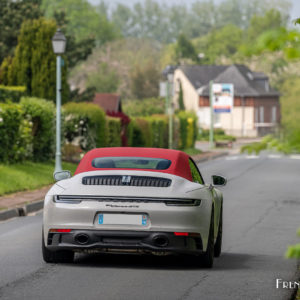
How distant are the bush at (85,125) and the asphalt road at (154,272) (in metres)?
16.1

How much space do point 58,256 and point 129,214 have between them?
127 centimetres

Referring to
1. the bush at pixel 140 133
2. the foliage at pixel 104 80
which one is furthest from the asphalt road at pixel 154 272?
the foliage at pixel 104 80

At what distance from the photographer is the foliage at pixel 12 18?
49844 mm

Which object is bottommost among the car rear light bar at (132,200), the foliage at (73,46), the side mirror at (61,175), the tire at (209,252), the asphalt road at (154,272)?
the asphalt road at (154,272)

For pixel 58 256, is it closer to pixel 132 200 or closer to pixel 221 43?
pixel 132 200

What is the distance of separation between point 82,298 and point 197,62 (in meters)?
132

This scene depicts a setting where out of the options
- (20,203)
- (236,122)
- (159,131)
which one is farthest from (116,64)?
(20,203)

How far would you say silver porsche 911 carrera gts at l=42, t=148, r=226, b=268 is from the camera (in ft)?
29.0

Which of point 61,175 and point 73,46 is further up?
point 73,46

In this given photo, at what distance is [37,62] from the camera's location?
116 feet

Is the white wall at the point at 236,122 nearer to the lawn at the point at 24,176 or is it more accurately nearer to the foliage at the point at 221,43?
the foliage at the point at 221,43

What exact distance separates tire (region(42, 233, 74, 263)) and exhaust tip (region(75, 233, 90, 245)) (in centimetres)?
76

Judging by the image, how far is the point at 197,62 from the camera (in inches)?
5448

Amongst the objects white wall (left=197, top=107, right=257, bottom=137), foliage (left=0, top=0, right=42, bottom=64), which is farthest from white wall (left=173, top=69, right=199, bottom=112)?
foliage (left=0, top=0, right=42, bottom=64)
